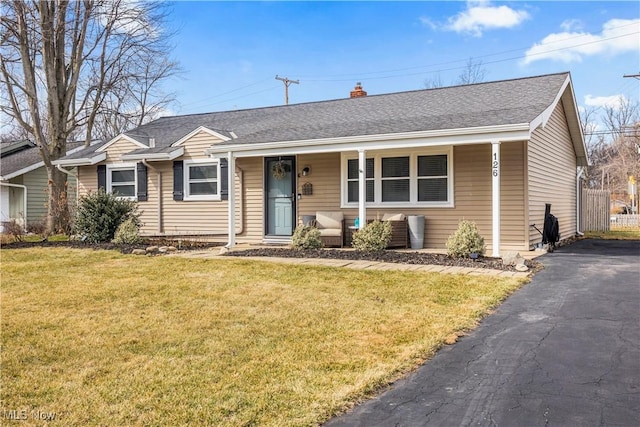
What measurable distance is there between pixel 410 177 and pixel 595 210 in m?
10.4

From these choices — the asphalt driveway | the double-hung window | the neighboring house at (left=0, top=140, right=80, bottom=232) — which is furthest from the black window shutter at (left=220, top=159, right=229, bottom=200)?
the neighboring house at (left=0, top=140, right=80, bottom=232)

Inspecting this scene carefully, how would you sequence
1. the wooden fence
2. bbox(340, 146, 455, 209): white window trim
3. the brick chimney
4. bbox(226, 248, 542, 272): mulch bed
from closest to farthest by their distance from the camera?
bbox(226, 248, 542, 272): mulch bed, bbox(340, 146, 455, 209): white window trim, the brick chimney, the wooden fence

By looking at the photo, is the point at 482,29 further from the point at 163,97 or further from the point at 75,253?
the point at 75,253

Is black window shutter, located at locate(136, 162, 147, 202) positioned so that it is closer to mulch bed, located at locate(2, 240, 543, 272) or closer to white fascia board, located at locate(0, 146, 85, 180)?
mulch bed, located at locate(2, 240, 543, 272)

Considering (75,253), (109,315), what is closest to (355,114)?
(75,253)

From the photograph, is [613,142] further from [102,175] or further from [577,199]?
[102,175]

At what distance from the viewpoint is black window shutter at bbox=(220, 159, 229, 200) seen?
1247cm

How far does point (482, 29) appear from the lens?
73.8 feet

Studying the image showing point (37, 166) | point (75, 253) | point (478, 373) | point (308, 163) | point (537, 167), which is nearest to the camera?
point (478, 373)

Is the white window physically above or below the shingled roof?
below

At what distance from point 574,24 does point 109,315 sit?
2537cm

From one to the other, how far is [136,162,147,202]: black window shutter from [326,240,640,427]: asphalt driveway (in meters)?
11.0

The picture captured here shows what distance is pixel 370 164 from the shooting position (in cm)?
1115

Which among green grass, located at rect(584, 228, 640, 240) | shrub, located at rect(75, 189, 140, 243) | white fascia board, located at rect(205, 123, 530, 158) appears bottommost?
green grass, located at rect(584, 228, 640, 240)
